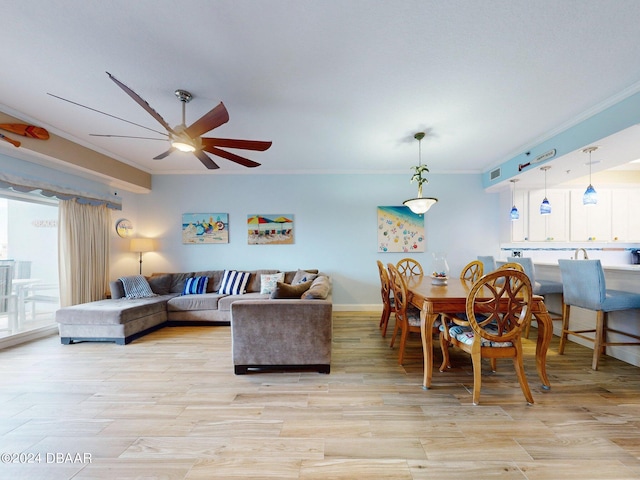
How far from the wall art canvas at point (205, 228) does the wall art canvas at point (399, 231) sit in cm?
290

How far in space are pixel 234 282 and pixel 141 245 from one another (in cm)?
172

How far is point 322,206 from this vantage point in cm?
468

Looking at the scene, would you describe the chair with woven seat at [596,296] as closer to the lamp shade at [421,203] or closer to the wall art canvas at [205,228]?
the lamp shade at [421,203]

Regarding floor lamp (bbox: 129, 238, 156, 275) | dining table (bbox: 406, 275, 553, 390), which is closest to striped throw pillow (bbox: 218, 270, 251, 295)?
floor lamp (bbox: 129, 238, 156, 275)

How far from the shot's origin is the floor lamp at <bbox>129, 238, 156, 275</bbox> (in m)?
4.27

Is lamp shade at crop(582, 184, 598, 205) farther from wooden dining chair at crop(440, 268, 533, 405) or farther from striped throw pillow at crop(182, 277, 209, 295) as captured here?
→ striped throw pillow at crop(182, 277, 209, 295)

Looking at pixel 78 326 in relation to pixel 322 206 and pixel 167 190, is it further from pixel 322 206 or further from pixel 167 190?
pixel 322 206

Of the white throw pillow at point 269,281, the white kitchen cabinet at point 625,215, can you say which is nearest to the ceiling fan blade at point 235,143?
the white throw pillow at point 269,281

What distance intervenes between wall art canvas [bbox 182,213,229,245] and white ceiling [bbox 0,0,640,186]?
1790mm

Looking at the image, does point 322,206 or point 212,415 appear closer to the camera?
point 212,415

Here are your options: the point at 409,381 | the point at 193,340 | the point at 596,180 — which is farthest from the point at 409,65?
the point at 596,180

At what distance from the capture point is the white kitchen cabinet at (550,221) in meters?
4.34

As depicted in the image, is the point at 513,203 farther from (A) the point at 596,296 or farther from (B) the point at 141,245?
(B) the point at 141,245

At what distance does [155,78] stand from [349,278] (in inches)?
150
